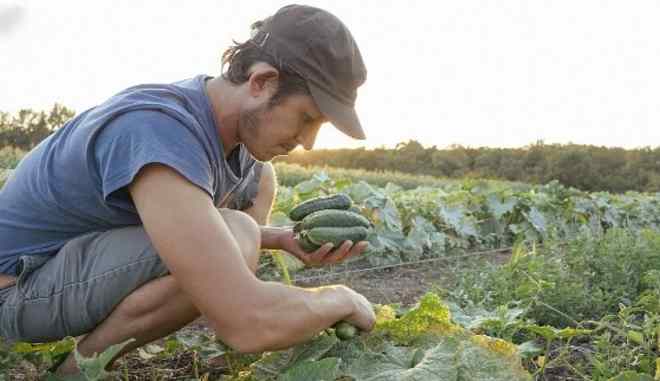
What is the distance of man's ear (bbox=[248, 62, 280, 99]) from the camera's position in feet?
7.82

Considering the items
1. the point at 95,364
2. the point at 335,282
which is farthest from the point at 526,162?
the point at 95,364

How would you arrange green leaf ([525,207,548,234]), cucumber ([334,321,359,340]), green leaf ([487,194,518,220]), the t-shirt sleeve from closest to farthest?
the t-shirt sleeve < cucumber ([334,321,359,340]) < green leaf ([487,194,518,220]) < green leaf ([525,207,548,234])

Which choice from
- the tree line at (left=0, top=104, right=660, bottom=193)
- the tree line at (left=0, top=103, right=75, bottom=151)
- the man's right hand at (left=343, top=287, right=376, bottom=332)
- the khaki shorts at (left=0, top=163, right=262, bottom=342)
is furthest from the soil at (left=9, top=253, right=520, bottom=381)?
the tree line at (left=0, top=103, right=75, bottom=151)

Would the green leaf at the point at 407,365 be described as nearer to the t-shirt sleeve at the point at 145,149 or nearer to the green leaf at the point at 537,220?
the t-shirt sleeve at the point at 145,149

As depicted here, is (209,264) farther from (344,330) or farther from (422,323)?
(422,323)

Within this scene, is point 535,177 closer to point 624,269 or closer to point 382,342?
point 624,269

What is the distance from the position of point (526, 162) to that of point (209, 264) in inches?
1156

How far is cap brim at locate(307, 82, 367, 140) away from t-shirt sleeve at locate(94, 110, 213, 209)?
0.43m

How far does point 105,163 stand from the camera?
2217mm

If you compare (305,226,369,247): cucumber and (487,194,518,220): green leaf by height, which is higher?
(305,226,369,247): cucumber

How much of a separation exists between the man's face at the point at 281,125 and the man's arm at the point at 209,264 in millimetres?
429

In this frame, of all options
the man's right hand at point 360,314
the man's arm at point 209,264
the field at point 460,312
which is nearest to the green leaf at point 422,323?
the field at point 460,312

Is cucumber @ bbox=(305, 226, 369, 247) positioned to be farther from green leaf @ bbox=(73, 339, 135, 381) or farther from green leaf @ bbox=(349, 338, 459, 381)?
green leaf @ bbox=(73, 339, 135, 381)

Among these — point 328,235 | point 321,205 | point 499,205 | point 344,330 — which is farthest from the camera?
point 499,205
